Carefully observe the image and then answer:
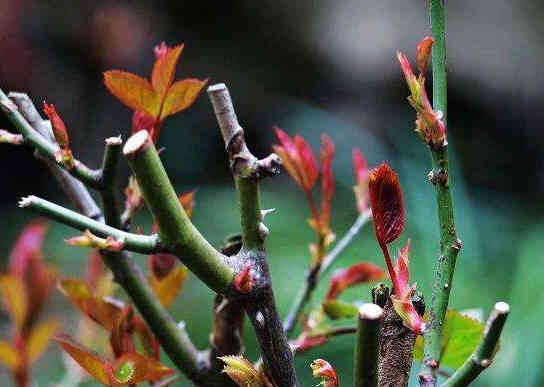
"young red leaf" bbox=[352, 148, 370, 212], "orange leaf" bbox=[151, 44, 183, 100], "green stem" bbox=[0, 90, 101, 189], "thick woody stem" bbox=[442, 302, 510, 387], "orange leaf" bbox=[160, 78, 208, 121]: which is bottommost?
"thick woody stem" bbox=[442, 302, 510, 387]

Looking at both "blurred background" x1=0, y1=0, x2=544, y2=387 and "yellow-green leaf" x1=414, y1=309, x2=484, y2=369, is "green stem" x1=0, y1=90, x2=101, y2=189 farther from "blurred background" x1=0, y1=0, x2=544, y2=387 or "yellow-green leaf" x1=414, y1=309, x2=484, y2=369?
"blurred background" x1=0, y1=0, x2=544, y2=387

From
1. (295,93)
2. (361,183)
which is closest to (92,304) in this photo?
(361,183)

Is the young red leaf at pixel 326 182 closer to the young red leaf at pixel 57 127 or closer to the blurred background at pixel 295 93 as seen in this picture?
the young red leaf at pixel 57 127

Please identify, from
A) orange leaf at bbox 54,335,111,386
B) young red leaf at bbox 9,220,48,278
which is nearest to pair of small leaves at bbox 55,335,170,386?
orange leaf at bbox 54,335,111,386

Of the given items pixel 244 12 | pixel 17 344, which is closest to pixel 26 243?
pixel 17 344

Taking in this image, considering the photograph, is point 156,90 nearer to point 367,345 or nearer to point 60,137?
point 60,137
